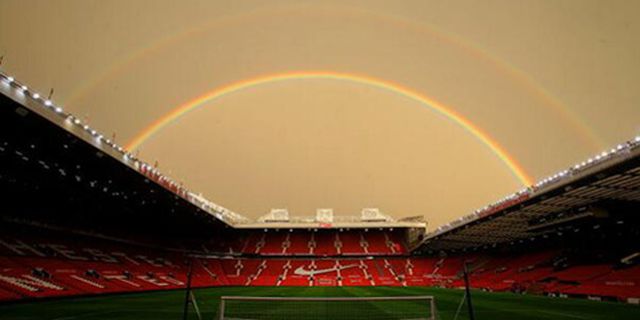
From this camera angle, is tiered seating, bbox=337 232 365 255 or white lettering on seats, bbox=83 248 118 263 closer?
white lettering on seats, bbox=83 248 118 263

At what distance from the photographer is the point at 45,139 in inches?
824

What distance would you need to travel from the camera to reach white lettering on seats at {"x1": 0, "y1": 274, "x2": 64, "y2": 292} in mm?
20156

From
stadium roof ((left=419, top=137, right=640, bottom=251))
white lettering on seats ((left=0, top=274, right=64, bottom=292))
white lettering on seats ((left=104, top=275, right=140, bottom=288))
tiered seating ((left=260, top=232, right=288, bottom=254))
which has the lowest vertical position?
white lettering on seats ((left=0, top=274, right=64, bottom=292))

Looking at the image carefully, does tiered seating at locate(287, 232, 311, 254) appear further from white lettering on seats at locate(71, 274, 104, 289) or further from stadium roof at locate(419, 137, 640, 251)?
white lettering on seats at locate(71, 274, 104, 289)

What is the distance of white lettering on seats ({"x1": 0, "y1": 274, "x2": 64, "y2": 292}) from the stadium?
17 centimetres

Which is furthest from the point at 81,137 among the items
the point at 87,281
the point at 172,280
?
the point at 172,280

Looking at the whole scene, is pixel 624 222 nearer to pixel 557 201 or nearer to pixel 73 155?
pixel 557 201

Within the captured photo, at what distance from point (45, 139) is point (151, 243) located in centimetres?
3028

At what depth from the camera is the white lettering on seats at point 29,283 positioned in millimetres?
20156

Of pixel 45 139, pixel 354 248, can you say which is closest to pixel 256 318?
pixel 45 139

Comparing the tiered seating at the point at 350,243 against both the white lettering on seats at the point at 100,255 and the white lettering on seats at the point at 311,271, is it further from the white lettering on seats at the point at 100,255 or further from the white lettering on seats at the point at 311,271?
the white lettering on seats at the point at 100,255

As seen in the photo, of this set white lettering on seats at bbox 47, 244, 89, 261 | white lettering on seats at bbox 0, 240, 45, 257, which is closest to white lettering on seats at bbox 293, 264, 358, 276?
white lettering on seats at bbox 47, 244, 89, 261

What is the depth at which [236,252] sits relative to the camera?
2400 inches

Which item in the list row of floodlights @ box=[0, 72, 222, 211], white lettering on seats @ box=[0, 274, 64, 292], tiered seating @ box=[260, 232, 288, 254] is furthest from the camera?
tiered seating @ box=[260, 232, 288, 254]
